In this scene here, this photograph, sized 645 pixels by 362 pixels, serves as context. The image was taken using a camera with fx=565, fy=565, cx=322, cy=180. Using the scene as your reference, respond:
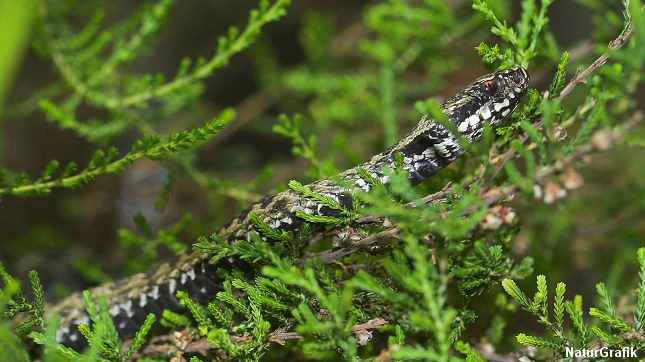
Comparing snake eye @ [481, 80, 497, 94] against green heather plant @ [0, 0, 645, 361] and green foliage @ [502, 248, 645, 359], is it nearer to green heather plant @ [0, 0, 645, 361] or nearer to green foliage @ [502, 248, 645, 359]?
green heather plant @ [0, 0, 645, 361]

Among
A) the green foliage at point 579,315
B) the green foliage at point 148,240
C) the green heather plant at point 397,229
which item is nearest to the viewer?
the green heather plant at point 397,229

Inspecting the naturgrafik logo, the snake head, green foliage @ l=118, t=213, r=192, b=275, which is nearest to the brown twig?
the snake head

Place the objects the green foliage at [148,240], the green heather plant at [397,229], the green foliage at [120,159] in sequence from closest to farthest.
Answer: the green heather plant at [397,229], the green foliage at [120,159], the green foliage at [148,240]

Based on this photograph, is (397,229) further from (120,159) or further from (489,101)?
(120,159)

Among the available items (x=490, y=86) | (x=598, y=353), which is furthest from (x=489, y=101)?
(x=598, y=353)

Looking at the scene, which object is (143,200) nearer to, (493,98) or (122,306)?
(122,306)

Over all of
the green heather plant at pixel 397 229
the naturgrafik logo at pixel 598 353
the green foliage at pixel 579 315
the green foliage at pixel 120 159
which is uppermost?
the green foliage at pixel 120 159

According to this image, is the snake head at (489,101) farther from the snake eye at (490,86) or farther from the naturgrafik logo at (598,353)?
the naturgrafik logo at (598,353)

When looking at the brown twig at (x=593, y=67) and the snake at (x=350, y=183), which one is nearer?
the brown twig at (x=593, y=67)

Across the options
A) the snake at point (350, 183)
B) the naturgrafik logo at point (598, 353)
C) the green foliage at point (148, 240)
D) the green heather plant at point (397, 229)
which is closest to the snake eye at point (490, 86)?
the snake at point (350, 183)
